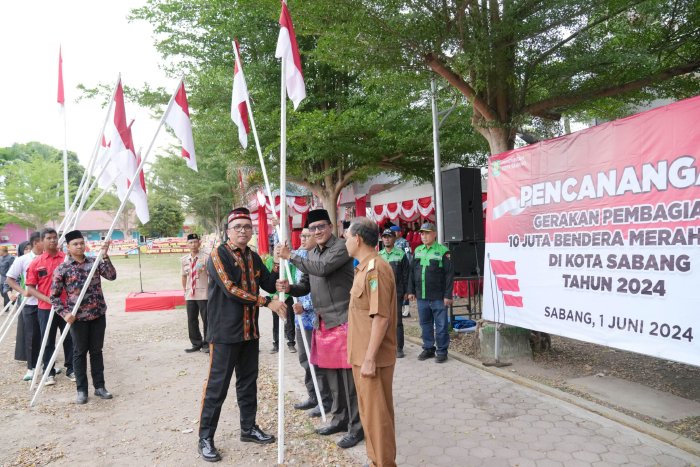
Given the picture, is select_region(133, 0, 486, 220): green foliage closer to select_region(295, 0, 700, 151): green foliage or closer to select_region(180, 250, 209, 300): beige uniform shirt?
select_region(295, 0, 700, 151): green foliage

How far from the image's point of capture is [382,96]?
8477mm

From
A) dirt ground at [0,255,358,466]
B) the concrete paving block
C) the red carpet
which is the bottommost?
dirt ground at [0,255,358,466]

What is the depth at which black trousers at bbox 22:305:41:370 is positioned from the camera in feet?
21.2

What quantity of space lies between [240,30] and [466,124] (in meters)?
6.47

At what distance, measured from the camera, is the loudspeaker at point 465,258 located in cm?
713

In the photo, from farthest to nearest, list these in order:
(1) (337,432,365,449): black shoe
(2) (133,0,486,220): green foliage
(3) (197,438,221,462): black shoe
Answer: (2) (133,0,486,220): green foliage, (1) (337,432,365,449): black shoe, (3) (197,438,221,462): black shoe

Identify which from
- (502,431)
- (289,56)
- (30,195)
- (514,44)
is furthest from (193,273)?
(30,195)

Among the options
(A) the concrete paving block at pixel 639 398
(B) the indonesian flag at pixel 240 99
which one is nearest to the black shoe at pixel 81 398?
(B) the indonesian flag at pixel 240 99

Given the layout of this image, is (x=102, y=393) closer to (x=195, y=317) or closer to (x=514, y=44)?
(x=195, y=317)

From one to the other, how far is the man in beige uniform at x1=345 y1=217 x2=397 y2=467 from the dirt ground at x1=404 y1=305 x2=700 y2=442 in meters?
2.78

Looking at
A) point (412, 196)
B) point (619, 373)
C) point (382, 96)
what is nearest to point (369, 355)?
point (619, 373)

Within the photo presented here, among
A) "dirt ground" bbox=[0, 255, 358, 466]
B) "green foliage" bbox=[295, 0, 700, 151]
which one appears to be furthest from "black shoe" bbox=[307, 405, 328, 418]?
"green foliage" bbox=[295, 0, 700, 151]

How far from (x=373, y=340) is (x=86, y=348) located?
4.06 m

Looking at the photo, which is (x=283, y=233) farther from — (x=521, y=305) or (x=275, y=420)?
(x=521, y=305)
